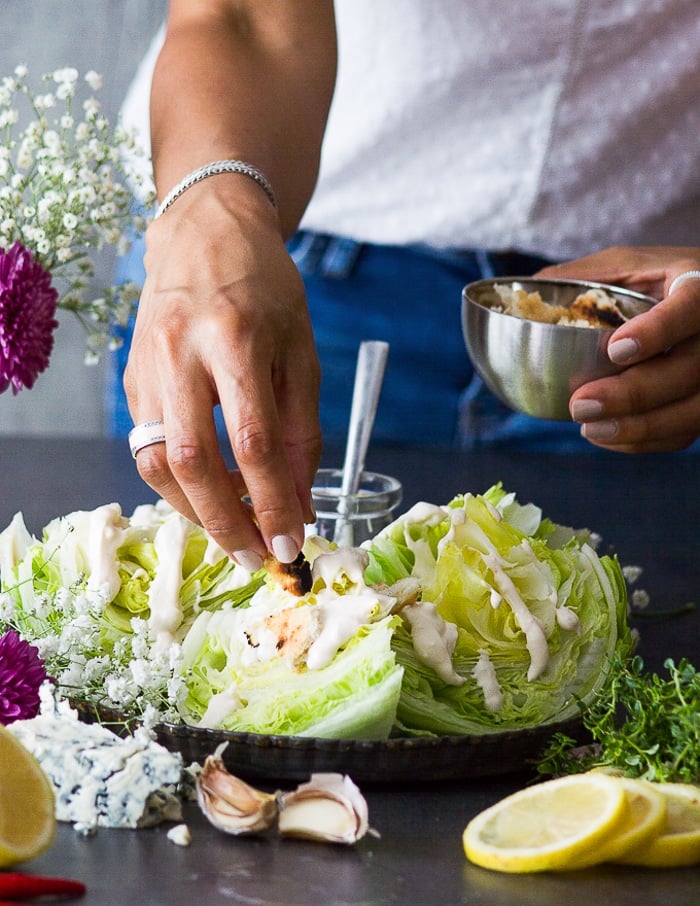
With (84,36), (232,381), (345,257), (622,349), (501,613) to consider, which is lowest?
(84,36)

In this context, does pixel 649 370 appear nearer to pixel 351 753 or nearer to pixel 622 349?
pixel 622 349

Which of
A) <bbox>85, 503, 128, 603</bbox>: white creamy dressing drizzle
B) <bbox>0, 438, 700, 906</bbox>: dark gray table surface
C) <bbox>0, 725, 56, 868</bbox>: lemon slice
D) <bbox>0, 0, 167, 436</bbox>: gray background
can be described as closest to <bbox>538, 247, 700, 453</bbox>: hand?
<bbox>0, 438, 700, 906</bbox>: dark gray table surface

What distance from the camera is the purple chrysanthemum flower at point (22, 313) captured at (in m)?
1.29

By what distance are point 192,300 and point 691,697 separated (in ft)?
1.76

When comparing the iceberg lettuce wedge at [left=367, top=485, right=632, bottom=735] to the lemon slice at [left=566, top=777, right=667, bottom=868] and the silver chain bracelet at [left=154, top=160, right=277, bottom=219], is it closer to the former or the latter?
the lemon slice at [left=566, top=777, right=667, bottom=868]

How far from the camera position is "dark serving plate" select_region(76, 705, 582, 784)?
1034mm

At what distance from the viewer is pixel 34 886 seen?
2.81 ft

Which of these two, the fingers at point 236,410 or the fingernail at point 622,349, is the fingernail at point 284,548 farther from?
the fingernail at point 622,349

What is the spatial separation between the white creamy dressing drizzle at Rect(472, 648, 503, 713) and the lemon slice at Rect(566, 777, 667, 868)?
20cm

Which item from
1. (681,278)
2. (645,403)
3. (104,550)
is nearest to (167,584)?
(104,550)

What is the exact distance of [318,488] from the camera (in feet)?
4.90

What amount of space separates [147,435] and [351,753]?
1.07 ft

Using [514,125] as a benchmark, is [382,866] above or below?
below

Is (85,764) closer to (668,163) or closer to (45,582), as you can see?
(45,582)
